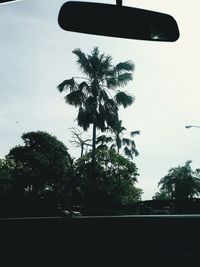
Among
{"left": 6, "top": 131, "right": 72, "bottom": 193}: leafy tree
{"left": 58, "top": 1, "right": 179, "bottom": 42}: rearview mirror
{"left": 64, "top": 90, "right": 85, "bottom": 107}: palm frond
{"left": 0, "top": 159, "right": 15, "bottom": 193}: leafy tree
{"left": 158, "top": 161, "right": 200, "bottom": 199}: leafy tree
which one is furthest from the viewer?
{"left": 158, "top": 161, "right": 200, "bottom": 199}: leafy tree

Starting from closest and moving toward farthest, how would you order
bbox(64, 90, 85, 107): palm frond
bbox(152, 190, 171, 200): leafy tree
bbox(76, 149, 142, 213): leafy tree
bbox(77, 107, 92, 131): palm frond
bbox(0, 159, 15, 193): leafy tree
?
bbox(77, 107, 92, 131): palm frond → bbox(64, 90, 85, 107): palm frond → bbox(76, 149, 142, 213): leafy tree → bbox(0, 159, 15, 193): leafy tree → bbox(152, 190, 171, 200): leafy tree

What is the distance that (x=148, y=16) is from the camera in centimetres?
362

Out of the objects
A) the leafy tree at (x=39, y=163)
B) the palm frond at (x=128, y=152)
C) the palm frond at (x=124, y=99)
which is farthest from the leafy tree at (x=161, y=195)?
the palm frond at (x=124, y=99)

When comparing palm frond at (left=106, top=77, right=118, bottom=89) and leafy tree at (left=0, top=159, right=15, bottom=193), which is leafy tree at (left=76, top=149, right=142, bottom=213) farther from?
leafy tree at (left=0, top=159, right=15, bottom=193)

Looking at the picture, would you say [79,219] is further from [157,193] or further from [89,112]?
[157,193]

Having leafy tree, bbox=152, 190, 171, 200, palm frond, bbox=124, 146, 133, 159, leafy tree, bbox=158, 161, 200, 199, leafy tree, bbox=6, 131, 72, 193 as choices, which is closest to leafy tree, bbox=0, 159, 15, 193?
leafy tree, bbox=6, 131, 72, 193

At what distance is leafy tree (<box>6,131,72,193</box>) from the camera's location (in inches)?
2379

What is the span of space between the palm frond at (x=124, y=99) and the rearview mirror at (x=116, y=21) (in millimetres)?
23324

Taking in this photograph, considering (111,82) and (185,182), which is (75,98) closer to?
(111,82)

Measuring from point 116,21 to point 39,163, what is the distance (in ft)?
192

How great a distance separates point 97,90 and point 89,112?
173 cm

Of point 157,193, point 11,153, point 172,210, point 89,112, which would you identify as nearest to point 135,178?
point 89,112

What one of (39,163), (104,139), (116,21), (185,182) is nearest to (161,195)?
(185,182)

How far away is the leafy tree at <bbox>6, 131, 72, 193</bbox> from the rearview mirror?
56.0m
